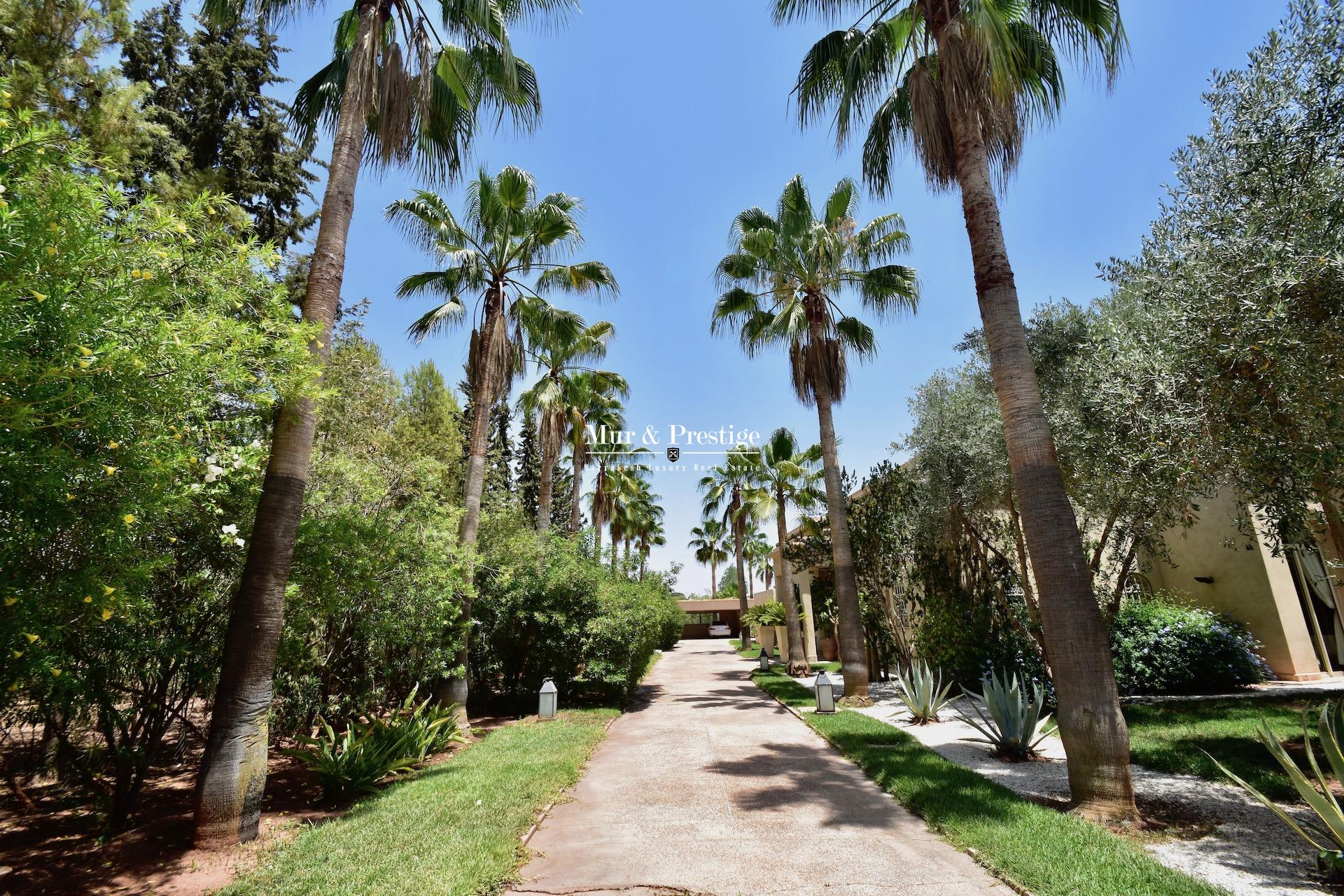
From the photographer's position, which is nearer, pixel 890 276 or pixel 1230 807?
pixel 1230 807

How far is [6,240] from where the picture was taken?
2.73m

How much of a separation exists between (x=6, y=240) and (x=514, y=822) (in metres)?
5.56

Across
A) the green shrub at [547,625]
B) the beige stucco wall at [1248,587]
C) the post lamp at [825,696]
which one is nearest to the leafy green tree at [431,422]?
the green shrub at [547,625]

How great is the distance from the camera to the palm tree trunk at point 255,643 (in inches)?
194

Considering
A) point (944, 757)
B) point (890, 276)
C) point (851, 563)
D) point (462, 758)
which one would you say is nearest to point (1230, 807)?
point (944, 757)

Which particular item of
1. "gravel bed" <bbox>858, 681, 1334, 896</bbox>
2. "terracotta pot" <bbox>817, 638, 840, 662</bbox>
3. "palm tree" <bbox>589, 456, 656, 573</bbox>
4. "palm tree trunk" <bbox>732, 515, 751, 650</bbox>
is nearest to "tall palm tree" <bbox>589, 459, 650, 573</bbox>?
"palm tree" <bbox>589, 456, 656, 573</bbox>

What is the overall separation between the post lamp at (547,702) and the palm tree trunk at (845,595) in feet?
20.4

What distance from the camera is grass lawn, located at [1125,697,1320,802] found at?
6.75 m

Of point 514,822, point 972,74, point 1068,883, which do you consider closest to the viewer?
point 1068,883

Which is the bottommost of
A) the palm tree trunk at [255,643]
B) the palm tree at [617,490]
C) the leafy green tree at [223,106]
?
the palm tree trunk at [255,643]

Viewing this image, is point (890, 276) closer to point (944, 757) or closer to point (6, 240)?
point (944, 757)

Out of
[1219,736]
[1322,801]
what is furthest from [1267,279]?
[1219,736]

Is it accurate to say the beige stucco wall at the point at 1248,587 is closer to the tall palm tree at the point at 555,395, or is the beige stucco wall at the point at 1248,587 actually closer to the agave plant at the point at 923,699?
the agave plant at the point at 923,699

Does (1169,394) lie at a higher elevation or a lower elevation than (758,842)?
higher
